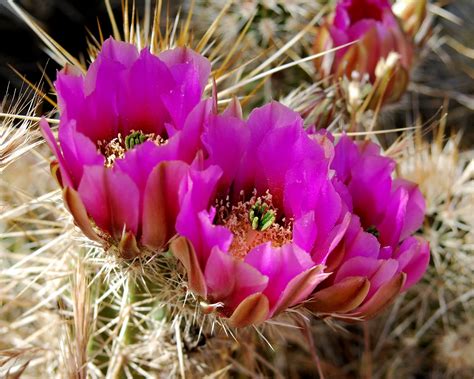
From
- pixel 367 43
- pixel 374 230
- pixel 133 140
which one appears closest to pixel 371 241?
pixel 374 230

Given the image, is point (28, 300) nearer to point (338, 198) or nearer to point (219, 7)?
point (338, 198)

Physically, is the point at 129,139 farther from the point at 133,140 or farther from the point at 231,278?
the point at 231,278

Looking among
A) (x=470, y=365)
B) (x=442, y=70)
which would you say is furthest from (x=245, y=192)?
(x=442, y=70)

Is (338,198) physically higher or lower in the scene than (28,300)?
higher

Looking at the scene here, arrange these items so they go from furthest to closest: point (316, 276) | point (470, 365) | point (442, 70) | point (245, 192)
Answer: point (442, 70) → point (470, 365) → point (245, 192) → point (316, 276)

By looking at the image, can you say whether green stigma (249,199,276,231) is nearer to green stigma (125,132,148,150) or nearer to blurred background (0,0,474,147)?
green stigma (125,132,148,150)

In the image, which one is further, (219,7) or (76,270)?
(219,7)

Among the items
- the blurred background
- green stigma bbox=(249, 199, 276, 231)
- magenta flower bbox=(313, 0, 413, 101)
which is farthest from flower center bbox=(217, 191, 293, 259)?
the blurred background

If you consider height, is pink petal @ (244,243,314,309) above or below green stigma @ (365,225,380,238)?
above
